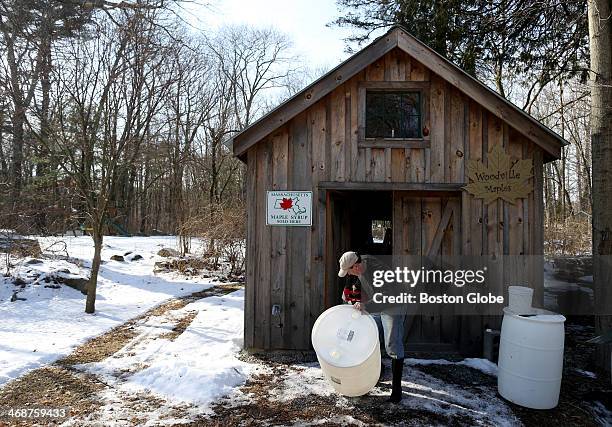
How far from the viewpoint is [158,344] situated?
665 centimetres

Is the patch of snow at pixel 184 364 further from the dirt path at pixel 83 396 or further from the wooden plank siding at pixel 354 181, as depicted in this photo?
the wooden plank siding at pixel 354 181

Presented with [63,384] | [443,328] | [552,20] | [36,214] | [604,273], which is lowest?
[63,384]

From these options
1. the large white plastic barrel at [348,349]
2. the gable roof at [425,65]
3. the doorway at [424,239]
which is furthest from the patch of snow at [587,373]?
the large white plastic barrel at [348,349]

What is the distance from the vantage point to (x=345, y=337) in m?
4.52

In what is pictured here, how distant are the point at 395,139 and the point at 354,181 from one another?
2.79ft

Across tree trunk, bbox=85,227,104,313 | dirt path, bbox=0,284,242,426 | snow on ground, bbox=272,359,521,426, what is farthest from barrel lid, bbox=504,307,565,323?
tree trunk, bbox=85,227,104,313

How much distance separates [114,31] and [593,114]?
28.2 ft

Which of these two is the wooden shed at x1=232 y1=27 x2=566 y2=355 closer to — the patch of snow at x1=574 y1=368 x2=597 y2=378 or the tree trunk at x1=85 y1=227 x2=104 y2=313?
the patch of snow at x1=574 y1=368 x2=597 y2=378

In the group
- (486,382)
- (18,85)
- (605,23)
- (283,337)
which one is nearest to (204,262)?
(18,85)

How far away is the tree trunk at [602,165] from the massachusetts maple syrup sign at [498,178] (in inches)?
33.8

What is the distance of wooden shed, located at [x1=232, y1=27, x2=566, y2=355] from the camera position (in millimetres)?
6137

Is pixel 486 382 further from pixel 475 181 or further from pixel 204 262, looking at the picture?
pixel 204 262

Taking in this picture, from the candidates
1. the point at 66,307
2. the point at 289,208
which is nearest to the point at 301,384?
the point at 289,208

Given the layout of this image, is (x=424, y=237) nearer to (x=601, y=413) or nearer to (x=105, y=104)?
(x=601, y=413)
